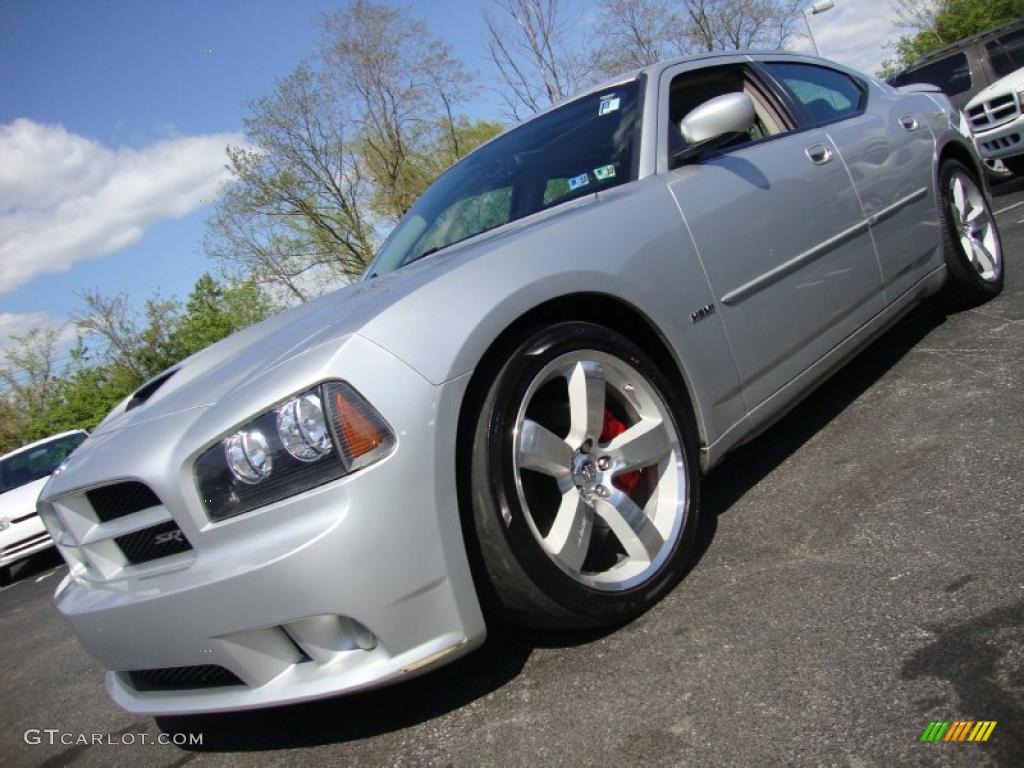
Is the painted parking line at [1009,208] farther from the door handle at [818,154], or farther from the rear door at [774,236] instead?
the door handle at [818,154]

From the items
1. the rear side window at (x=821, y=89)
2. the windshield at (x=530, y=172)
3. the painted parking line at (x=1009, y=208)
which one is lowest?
the painted parking line at (x=1009, y=208)

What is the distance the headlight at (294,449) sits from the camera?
1.70 m

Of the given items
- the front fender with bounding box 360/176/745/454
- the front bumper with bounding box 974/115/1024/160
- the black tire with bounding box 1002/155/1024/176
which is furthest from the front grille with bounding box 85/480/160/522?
the black tire with bounding box 1002/155/1024/176

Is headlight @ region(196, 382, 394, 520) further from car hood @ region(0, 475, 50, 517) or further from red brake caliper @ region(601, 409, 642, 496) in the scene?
car hood @ region(0, 475, 50, 517)

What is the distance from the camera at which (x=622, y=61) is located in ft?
77.3

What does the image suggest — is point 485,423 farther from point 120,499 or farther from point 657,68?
point 657,68

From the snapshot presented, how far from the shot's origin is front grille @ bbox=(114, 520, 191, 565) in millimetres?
1817

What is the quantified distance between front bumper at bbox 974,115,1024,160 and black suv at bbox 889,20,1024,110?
1.15 m

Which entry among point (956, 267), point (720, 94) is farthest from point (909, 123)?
point (720, 94)

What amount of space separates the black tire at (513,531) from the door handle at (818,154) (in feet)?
5.14

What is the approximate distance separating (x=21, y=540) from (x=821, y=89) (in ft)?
28.3

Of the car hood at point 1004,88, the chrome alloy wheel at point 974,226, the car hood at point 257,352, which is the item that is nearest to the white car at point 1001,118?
the car hood at point 1004,88

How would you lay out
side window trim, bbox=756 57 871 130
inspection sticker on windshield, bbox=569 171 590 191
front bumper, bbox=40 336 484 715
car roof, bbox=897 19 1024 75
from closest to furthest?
front bumper, bbox=40 336 484 715
inspection sticker on windshield, bbox=569 171 590 191
side window trim, bbox=756 57 871 130
car roof, bbox=897 19 1024 75

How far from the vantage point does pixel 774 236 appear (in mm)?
2736
